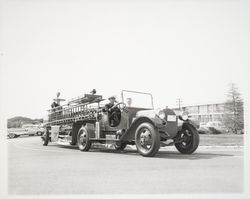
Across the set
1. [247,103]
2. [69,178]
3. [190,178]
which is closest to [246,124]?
[247,103]

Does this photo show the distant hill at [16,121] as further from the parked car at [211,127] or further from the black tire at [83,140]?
the parked car at [211,127]

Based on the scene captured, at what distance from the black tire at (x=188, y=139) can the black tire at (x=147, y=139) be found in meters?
1.42

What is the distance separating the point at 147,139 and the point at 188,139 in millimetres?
1630

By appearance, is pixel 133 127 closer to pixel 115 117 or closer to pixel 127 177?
pixel 115 117

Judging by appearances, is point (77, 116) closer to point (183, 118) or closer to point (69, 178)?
point (183, 118)

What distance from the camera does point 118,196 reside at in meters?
4.39

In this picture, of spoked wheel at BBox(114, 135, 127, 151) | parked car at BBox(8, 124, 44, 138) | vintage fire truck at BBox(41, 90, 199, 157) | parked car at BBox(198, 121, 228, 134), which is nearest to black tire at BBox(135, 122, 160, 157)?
vintage fire truck at BBox(41, 90, 199, 157)

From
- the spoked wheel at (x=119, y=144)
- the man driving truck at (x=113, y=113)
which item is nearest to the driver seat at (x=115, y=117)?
the man driving truck at (x=113, y=113)

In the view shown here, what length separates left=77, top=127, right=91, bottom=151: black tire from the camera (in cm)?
930

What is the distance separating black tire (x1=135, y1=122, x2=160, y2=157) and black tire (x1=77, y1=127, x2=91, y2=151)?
2456mm

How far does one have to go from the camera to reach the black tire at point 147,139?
687 cm

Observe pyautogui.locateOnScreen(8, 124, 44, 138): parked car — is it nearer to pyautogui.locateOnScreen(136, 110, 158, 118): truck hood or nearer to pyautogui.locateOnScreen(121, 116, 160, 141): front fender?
pyautogui.locateOnScreen(121, 116, 160, 141): front fender

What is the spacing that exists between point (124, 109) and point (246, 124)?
338 cm

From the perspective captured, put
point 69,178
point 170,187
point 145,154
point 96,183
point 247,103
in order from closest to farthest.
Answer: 1. point 170,187
2. point 96,183
3. point 69,178
4. point 247,103
5. point 145,154
